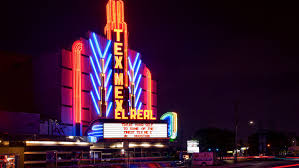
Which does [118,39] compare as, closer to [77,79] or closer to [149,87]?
[77,79]

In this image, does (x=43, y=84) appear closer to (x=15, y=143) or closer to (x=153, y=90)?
(x=15, y=143)

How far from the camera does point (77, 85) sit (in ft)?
131

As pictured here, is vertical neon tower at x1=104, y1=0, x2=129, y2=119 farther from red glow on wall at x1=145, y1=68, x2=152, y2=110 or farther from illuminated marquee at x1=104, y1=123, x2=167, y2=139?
red glow on wall at x1=145, y1=68, x2=152, y2=110

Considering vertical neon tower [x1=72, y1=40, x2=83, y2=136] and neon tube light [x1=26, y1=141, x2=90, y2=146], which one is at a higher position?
vertical neon tower [x1=72, y1=40, x2=83, y2=136]

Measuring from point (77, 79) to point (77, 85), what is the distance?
60 centimetres

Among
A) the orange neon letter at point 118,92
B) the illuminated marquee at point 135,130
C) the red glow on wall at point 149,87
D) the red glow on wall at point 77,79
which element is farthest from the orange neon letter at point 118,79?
the red glow on wall at point 149,87

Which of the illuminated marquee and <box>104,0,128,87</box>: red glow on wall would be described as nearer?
the illuminated marquee

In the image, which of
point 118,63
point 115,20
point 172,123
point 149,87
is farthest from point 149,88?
point 115,20

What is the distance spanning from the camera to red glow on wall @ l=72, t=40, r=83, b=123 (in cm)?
3950

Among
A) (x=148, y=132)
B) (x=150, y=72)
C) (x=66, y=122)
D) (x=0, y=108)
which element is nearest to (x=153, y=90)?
(x=150, y=72)

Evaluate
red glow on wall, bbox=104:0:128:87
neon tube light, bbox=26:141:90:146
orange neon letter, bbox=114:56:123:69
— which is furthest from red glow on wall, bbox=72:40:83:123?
red glow on wall, bbox=104:0:128:87

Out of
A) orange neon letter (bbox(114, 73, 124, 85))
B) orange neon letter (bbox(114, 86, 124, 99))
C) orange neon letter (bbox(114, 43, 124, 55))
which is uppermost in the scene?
orange neon letter (bbox(114, 43, 124, 55))

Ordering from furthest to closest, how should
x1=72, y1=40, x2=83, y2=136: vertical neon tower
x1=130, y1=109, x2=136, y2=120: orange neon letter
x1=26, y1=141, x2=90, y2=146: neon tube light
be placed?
x1=130, y1=109, x2=136, y2=120: orange neon letter
x1=72, y1=40, x2=83, y2=136: vertical neon tower
x1=26, y1=141, x2=90, y2=146: neon tube light

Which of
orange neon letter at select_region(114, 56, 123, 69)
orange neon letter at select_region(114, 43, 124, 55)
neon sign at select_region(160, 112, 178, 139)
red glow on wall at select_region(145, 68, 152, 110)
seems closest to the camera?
orange neon letter at select_region(114, 56, 123, 69)
